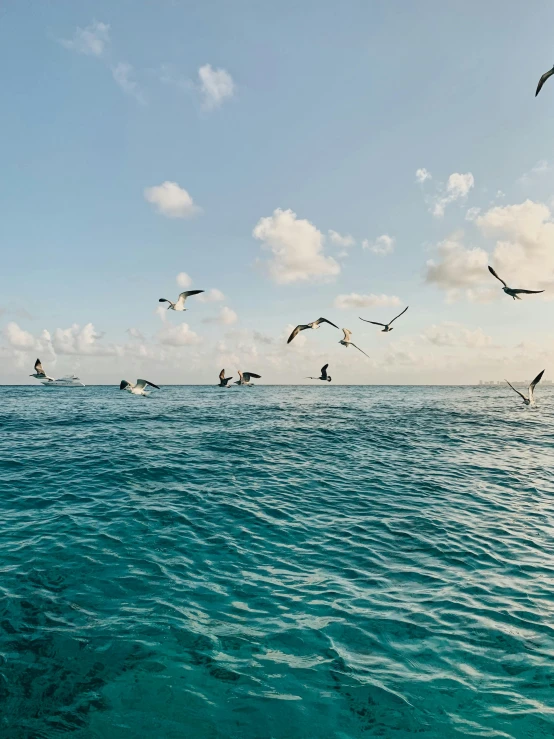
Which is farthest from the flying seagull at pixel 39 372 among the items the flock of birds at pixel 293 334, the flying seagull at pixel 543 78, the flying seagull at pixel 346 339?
the flying seagull at pixel 543 78

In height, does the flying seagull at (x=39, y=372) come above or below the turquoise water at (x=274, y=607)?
above

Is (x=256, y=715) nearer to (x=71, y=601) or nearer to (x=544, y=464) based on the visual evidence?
(x=71, y=601)

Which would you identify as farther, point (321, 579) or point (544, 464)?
point (544, 464)

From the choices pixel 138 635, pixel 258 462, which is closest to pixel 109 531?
pixel 138 635

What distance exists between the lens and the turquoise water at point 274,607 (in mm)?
6086

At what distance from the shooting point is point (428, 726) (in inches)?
230

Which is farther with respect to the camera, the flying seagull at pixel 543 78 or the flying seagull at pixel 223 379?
the flying seagull at pixel 223 379

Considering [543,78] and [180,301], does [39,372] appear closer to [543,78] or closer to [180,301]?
[180,301]

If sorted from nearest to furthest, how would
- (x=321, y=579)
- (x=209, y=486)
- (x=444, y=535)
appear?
1. (x=321, y=579)
2. (x=444, y=535)
3. (x=209, y=486)

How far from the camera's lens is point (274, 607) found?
8539mm

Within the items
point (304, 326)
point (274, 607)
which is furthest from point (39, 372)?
point (274, 607)

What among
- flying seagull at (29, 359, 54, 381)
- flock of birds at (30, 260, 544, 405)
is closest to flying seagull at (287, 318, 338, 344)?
flock of birds at (30, 260, 544, 405)

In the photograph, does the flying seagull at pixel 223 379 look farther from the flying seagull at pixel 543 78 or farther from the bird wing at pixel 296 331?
the flying seagull at pixel 543 78

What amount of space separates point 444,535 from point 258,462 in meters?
12.5
